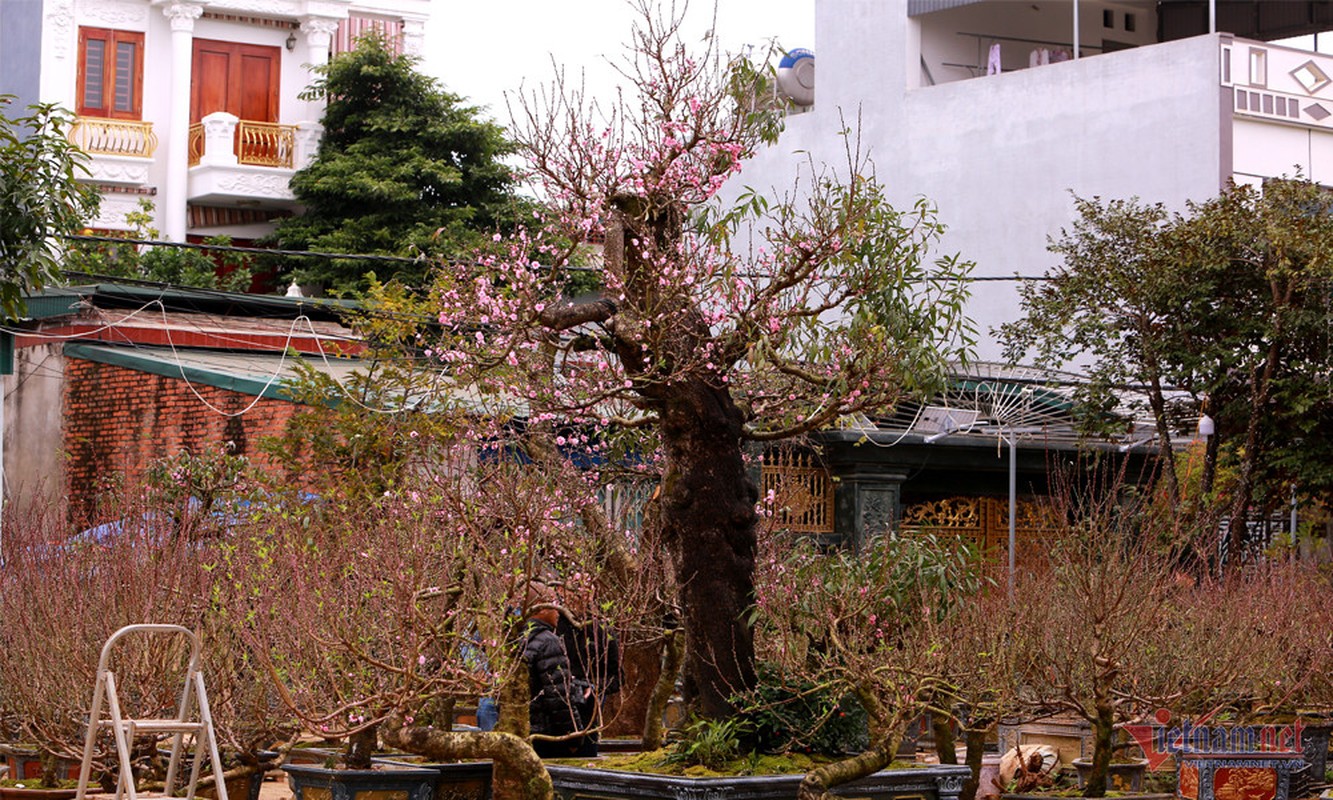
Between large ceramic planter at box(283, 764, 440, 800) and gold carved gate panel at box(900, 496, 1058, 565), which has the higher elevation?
gold carved gate panel at box(900, 496, 1058, 565)

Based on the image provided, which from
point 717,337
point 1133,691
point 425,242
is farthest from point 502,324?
point 425,242

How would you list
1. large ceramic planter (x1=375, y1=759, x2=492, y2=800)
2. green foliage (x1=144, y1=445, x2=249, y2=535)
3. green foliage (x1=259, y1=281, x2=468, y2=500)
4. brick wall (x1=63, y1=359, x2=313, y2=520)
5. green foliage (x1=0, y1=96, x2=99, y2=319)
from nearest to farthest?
green foliage (x1=0, y1=96, x2=99, y2=319) → large ceramic planter (x1=375, y1=759, x2=492, y2=800) → green foliage (x1=144, y1=445, x2=249, y2=535) → green foliage (x1=259, y1=281, x2=468, y2=500) → brick wall (x1=63, y1=359, x2=313, y2=520)

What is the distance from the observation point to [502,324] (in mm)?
12055

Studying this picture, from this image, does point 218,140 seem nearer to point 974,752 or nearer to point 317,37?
point 317,37

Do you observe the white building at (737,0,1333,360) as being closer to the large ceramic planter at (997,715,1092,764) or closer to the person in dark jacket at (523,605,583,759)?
the large ceramic planter at (997,715,1092,764)

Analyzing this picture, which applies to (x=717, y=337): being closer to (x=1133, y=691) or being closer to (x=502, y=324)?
(x=502, y=324)

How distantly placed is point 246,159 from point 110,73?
2610mm

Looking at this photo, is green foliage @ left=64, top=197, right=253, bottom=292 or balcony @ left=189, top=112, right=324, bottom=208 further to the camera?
balcony @ left=189, top=112, right=324, bottom=208

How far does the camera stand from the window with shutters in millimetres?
31859

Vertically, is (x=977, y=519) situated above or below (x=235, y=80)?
below

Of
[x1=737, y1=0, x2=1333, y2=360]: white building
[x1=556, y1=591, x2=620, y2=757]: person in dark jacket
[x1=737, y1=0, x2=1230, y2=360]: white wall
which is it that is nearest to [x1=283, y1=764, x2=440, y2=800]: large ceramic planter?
[x1=556, y1=591, x2=620, y2=757]: person in dark jacket

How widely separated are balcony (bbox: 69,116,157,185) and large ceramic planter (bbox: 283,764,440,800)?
22283 mm

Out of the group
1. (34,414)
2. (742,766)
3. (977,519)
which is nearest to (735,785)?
(742,766)

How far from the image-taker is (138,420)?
23.5 m
